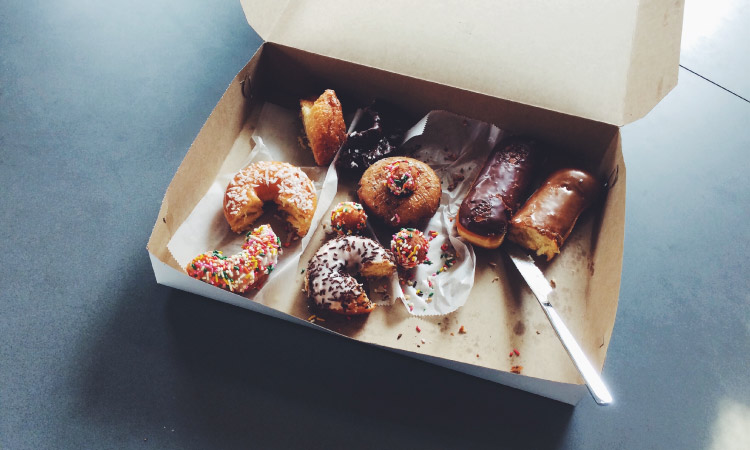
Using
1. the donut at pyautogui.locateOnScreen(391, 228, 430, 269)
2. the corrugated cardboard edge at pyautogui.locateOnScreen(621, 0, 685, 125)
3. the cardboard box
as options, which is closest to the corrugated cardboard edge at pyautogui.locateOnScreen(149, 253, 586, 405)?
the cardboard box

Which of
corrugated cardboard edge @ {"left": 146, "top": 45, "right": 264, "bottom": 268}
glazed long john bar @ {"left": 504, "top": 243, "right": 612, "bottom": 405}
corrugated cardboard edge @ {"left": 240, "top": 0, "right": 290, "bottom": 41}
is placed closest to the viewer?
glazed long john bar @ {"left": 504, "top": 243, "right": 612, "bottom": 405}

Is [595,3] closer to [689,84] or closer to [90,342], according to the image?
[689,84]

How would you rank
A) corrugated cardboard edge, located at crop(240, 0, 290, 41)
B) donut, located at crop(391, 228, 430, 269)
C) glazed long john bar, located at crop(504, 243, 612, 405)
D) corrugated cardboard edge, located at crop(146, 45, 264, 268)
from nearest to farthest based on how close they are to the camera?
glazed long john bar, located at crop(504, 243, 612, 405), corrugated cardboard edge, located at crop(146, 45, 264, 268), donut, located at crop(391, 228, 430, 269), corrugated cardboard edge, located at crop(240, 0, 290, 41)

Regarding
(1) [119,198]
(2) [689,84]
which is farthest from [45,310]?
(2) [689,84]

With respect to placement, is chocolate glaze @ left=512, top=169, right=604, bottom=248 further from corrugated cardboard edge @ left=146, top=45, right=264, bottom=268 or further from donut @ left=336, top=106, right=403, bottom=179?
corrugated cardboard edge @ left=146, top=45, right=264, bottom=268

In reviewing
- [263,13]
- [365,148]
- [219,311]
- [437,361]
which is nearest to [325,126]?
[365,148]

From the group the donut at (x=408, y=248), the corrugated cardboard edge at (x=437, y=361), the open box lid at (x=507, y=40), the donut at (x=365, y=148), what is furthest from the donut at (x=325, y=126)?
the corrugated cardboard edge at (x=437, y=361)
